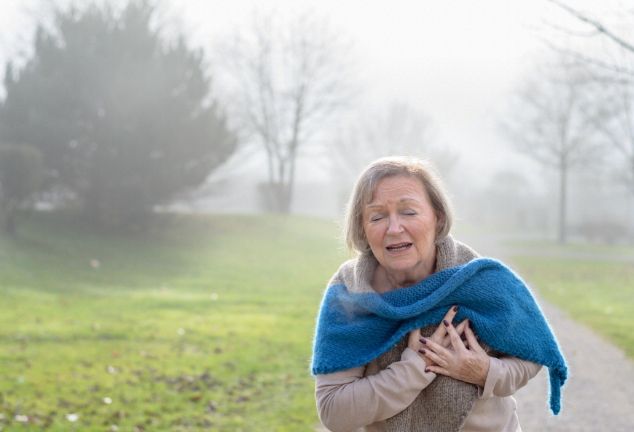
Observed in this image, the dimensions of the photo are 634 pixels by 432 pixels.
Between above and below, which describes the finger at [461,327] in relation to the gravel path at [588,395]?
above

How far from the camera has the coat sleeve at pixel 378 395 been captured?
209cm

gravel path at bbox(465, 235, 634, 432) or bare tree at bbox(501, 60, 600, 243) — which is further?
bare tree at bbox(501, 60, 600, 243)

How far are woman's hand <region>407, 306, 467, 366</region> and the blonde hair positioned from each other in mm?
324

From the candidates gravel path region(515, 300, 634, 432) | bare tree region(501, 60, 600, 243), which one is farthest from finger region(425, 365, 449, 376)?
bare tree region(501, 60, 600, 243)

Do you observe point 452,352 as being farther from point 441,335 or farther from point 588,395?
point 588,395

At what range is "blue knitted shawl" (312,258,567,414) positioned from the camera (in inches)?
86.0

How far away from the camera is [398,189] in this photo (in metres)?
2.29

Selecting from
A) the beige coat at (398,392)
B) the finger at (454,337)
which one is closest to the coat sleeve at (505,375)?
the beige coat at (398,392)

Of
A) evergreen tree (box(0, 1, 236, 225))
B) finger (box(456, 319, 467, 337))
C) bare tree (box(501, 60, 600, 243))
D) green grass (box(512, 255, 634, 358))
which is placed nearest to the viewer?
finger (box(456, 319, 467, 337))

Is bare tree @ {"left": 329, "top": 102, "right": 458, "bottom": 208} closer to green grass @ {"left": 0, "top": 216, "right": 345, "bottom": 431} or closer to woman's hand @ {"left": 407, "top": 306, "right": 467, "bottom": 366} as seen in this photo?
green grass @ {"left": 0, "top": 216, "right": 345, "bottom": 431}

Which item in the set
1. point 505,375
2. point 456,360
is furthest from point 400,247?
point 505,375

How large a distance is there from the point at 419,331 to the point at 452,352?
13 cm

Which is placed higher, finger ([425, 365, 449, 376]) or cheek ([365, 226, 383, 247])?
cheek ([365, 226, 383, 247])

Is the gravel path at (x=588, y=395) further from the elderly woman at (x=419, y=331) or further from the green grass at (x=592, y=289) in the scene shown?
the elderly woman at (x=419, y=331)
